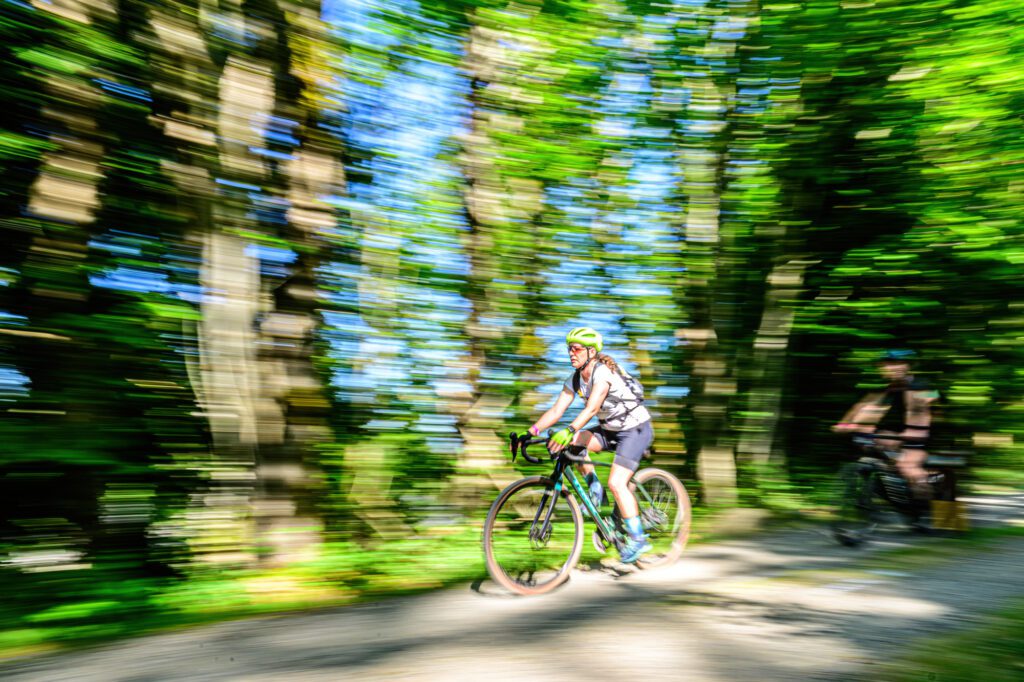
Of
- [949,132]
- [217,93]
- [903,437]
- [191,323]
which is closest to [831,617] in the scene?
[903,437]

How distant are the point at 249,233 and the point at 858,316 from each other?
26.6ft

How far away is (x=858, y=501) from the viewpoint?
325 inches

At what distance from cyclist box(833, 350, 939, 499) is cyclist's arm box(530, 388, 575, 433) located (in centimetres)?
387

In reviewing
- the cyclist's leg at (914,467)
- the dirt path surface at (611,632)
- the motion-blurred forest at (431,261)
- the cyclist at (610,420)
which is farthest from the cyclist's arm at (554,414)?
the cyclist's leg at (914,467)

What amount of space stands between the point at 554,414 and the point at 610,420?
0.65 meters

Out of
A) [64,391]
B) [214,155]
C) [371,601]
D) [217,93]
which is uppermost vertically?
[217,93]

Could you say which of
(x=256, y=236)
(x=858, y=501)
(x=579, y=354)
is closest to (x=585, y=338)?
(x=579, y=354)

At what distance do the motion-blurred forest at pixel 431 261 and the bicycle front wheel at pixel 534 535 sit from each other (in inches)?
39.8

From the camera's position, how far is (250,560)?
6.35 meters

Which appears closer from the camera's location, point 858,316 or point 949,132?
point 949,132

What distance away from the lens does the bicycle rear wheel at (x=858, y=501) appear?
26.8ft

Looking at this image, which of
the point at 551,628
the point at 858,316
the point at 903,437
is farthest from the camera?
the point at 858,316

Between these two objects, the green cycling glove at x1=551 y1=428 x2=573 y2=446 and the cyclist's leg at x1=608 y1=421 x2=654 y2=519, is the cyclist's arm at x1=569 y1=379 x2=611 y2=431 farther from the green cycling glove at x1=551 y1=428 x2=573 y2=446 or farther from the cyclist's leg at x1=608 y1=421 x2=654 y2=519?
the cyclist's leg at x1=608 y1=421 x2=654 y2=519

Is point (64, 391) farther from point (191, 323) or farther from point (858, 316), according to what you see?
point (858, 316)
